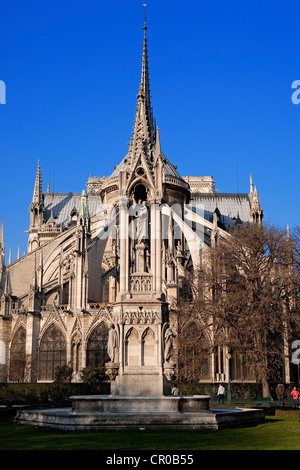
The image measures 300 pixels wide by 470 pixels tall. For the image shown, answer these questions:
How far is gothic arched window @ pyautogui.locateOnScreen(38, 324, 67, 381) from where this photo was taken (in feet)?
178

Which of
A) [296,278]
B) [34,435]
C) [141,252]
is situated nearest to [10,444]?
[34,435]

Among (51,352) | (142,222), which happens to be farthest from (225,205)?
(142,222)

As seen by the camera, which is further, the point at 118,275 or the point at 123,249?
the point at 118,275

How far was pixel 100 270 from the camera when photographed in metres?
63.4

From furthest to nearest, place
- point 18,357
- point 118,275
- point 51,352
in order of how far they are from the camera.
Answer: point 118,275 → point 18,357 → point 51,352

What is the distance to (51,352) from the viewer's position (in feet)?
179

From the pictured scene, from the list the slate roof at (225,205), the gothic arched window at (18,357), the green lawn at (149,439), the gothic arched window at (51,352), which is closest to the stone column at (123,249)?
the green lawn at (149,439)

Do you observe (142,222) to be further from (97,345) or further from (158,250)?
(97,345)

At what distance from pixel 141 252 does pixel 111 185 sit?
5315 cm

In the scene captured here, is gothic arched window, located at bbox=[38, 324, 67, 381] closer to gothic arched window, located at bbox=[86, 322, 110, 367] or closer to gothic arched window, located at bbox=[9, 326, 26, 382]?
gothic arched window, located at bbox=[9, 326, 26, 382]

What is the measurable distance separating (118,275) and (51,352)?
29.5 feet

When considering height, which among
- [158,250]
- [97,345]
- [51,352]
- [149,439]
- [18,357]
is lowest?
[149,439]

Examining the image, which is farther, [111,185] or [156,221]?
[111,185]

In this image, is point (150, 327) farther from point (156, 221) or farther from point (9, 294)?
point (9, 294)
